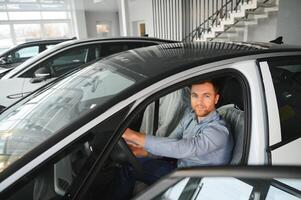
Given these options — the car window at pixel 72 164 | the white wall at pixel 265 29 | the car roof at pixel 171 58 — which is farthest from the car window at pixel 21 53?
the white wall at pixel 265 29

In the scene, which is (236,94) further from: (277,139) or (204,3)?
(204,3)

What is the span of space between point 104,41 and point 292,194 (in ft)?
11.6

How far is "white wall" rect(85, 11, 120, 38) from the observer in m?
14.3

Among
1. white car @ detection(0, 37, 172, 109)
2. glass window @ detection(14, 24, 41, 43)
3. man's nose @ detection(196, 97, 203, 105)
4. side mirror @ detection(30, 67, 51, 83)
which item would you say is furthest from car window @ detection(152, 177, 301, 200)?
glass window @ detection(14, 24, 41, 43)

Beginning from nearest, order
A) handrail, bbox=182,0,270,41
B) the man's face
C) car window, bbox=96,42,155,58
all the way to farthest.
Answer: the man's face < car window, bbox=96,42,155,58 < handrail, bbox=182,0,270,41

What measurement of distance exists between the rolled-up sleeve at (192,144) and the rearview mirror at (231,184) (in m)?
0.43

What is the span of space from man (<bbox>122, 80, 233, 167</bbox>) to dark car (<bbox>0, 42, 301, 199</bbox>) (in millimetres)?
83

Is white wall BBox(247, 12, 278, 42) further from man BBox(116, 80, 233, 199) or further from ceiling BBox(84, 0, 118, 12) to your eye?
ceiling BBox(84, 0, 118, 12)

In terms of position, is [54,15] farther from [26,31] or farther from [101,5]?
[101,5]

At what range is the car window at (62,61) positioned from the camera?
11.5ft

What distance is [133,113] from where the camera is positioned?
116cm

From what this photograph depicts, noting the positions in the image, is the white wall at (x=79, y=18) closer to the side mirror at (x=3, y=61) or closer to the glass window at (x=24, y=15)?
the glass window at (x=24, y=15)

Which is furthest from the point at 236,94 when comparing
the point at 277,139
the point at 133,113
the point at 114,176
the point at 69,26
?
the point at 69,26

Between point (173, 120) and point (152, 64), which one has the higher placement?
point (152, 64)
